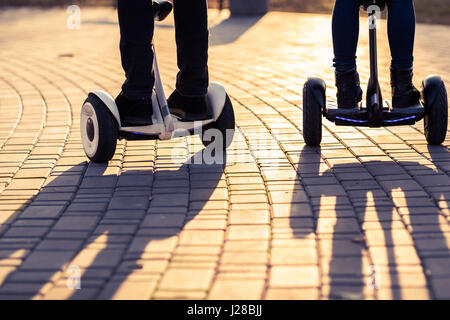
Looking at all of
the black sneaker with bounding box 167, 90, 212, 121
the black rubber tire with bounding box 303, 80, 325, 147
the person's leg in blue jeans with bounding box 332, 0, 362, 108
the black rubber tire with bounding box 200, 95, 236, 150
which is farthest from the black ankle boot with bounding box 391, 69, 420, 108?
the black sneaker with bounding box 167, 90, 212, 121

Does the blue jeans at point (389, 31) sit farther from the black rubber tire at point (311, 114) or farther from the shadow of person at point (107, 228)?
the shadow of person at point (107, 228)

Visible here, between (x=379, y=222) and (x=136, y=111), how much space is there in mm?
1387

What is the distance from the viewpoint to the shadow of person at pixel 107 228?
2559 mm

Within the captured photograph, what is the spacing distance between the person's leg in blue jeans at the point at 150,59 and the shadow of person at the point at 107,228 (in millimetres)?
288

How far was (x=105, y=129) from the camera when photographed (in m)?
3.87

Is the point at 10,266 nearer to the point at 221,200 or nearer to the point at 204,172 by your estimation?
the point at 221,200

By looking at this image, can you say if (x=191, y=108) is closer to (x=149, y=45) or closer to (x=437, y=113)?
(x=149, y=45)

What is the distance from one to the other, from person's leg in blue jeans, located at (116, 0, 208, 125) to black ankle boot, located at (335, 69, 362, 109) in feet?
2.21

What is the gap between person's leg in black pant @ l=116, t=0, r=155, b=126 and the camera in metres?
3.68

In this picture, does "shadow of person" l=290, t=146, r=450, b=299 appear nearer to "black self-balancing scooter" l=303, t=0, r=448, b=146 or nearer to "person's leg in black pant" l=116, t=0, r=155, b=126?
"black self-balancing scooter" l=303, t=0, r=448, b=146

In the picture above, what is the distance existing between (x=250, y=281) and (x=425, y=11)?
986 centimetres

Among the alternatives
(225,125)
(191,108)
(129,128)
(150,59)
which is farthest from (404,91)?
(129,128)

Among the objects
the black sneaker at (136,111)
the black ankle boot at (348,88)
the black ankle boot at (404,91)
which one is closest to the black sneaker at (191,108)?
the black sneaker at (136,111)

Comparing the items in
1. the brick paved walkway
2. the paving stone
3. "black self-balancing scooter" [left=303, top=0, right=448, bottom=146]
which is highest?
"black self-balancing scooter" [left=303, top=0, right=448, bottom=146]
